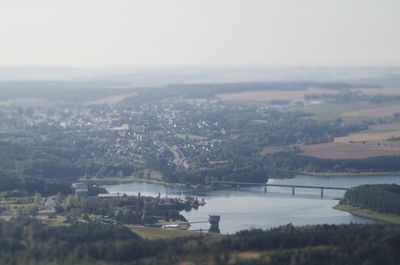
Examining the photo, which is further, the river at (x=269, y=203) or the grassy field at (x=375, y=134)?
the grassy field at (x=375, y=134)

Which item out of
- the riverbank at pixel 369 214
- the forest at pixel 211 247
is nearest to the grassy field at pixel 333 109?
the riverbank at pixel 369 214

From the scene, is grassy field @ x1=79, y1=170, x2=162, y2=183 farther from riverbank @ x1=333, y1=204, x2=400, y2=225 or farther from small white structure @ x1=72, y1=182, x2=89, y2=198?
riverbank @ x1=333, y1=204, x2=400, y2=225

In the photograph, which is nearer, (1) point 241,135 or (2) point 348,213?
(2) point 348,213

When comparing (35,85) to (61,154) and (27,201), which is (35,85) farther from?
(27,201)

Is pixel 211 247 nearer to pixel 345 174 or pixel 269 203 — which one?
pixel 269 203

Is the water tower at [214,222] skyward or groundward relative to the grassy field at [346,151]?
groundward

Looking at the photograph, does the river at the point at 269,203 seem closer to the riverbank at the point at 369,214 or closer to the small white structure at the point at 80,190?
the riverbank at the point at 369,214

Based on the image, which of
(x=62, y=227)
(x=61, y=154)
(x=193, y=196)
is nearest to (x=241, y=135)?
(x=61, y=154)
